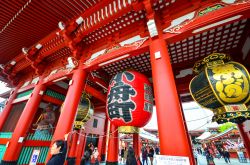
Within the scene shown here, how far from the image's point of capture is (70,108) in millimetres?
3869

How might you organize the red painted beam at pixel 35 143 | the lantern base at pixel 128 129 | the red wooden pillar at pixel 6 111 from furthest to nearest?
the red wooden pillar at pixel 6 111 → the red painted beam at pixel 35 143 → the lantern base at pixel 128 129

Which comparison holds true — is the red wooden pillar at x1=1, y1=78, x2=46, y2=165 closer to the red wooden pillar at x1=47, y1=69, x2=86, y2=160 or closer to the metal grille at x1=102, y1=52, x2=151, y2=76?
the red wooden pillar at x1=47, y1=69, x2=86, y2=160

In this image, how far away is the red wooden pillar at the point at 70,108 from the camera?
3.62 m

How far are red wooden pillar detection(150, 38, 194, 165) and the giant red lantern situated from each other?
483 millimetres

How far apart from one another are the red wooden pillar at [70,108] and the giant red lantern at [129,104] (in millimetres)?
1364

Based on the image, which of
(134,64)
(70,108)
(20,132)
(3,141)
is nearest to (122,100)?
(70,108)

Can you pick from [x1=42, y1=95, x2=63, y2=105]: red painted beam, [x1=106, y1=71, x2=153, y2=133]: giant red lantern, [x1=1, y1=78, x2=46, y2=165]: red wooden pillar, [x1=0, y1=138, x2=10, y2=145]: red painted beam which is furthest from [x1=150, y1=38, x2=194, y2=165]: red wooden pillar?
[x1=0, y1=138, x2=10, y2=145]: red painted beam

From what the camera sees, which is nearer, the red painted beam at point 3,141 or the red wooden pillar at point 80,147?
the red painted beam at point 3,141

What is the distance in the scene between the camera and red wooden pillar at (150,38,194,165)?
2104mm

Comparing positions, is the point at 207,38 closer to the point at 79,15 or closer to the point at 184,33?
the point at 184,33

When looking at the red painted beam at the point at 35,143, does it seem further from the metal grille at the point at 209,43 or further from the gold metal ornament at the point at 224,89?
the metal grille at the point at 209,43

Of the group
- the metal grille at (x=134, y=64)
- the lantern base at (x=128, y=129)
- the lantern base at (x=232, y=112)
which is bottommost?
the lantern base at (x=128, y=129)

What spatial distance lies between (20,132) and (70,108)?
271 centimetres

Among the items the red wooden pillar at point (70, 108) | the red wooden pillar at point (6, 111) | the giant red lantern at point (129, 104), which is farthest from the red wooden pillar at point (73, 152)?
the giant red lantern at point (129, 104)
